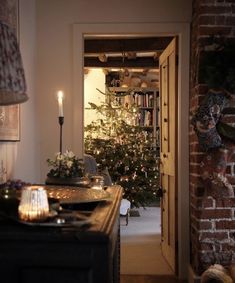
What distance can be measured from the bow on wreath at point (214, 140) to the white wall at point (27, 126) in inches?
47.5

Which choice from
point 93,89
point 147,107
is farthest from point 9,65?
point 147,107

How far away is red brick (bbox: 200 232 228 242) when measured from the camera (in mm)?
2936

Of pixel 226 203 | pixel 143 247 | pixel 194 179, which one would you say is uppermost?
pixel 194 179

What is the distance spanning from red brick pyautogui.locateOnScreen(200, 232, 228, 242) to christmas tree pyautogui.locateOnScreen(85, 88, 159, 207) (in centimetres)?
278

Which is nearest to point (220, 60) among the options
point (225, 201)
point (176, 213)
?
point (225, 201)

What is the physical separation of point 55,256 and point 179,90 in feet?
8.13

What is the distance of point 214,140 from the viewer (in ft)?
9.09

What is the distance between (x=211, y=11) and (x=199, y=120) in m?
0.82

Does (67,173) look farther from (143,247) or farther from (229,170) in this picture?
(143,247)

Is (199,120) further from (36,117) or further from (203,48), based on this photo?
(36,117)

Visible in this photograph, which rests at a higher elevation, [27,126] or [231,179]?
[27,126]

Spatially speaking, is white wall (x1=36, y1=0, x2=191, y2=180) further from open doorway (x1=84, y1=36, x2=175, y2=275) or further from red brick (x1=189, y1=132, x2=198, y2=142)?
open doorway (x1=84, y1=36, x2=175, y2=275)

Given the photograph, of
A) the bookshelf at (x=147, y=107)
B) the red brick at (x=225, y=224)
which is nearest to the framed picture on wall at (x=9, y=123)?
the red brick at (x=225, y=224)

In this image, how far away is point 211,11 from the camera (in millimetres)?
2885
